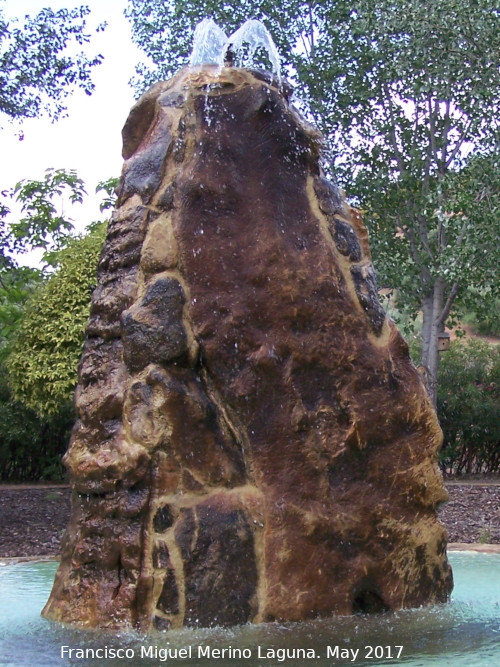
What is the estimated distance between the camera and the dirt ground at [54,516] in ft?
27.0

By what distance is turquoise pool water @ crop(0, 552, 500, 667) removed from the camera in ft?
11.2

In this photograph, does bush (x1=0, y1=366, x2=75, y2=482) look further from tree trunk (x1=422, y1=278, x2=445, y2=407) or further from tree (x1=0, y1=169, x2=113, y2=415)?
tree trunk (x1=422, y1=278, x2=445, y2=407)

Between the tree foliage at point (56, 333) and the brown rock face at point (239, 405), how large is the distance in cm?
490

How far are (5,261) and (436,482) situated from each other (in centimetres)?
821

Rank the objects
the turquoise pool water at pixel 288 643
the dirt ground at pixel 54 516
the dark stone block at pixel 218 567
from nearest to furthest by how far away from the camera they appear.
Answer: the turquoise pool water at pixel 288 643
the dark stone block at pixel 218 567
the dirt ground at pixel 54 516

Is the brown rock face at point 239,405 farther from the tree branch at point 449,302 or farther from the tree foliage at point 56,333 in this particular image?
the tree branch at point 449,302

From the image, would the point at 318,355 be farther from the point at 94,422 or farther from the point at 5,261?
the point at 5,261

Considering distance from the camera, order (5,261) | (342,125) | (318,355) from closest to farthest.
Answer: (318,355)
(5,261)
(342,125)

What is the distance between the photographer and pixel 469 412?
13.7 meters

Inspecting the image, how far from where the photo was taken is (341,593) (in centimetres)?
406

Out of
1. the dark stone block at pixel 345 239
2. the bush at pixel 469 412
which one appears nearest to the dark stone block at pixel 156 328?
the dark stone block at pixel 345 239

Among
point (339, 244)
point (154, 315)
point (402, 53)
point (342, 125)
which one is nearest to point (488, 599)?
point (339, 244)

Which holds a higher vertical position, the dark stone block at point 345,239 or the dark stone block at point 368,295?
the dark stone block at point 345,239

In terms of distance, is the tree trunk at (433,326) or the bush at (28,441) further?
the tree trunk at (433,326)
